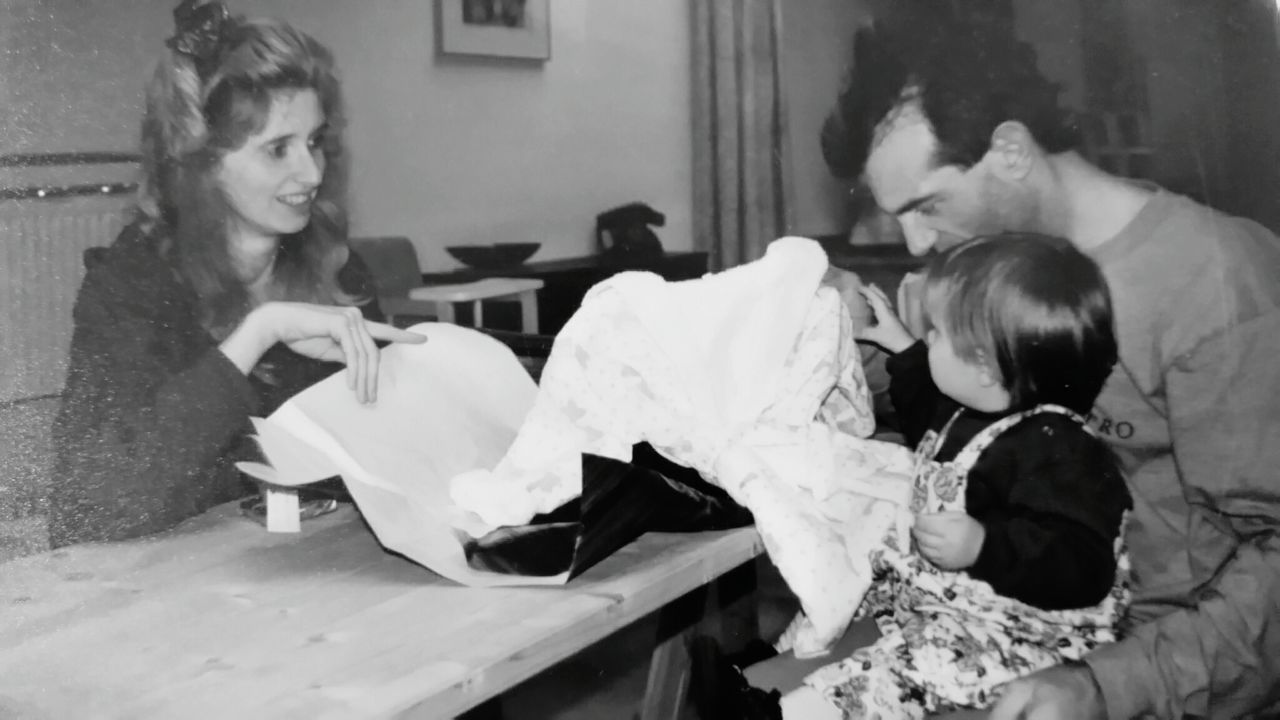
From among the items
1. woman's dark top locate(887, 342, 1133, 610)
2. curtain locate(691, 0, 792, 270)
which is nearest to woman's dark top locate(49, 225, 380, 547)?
curtain locate(691, 0, 792, 270)

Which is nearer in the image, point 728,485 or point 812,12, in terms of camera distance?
point 728,485

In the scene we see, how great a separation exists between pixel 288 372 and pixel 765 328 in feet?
1.71

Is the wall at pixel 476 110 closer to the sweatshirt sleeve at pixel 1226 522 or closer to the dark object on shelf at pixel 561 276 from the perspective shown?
the dark object on shelf at pixel 561 276

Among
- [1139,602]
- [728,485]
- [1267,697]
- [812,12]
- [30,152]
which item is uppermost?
[812,12]

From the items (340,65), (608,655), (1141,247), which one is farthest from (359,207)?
(1141,247)

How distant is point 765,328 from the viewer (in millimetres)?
1151

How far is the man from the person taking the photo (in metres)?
1.12

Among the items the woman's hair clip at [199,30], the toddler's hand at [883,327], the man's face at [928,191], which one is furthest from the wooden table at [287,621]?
the woman's hair clip at [199,30]

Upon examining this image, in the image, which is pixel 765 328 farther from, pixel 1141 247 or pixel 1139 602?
pixel 1139 602

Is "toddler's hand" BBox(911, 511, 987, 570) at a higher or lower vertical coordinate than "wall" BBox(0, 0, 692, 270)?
lower

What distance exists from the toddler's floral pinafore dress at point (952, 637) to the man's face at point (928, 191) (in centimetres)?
22

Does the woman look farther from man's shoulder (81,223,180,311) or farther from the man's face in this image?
the man's face

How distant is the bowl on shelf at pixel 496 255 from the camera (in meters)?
1.26

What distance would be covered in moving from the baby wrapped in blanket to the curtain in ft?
0.27
